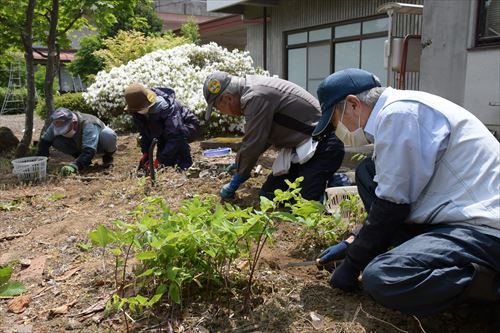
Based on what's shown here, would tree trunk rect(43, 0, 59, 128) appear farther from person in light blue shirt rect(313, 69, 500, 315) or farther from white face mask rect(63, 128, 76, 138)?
person in light blue shirt rect(313, 69, 500, 315)

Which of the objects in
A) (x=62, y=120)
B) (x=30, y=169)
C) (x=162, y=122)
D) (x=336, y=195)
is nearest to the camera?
(x=336, y=195)

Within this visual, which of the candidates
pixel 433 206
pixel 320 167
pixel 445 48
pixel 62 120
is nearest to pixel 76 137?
pixel 62 120

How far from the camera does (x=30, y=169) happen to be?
5344mm

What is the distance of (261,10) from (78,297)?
37.3ft

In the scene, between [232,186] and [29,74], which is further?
[29,74]

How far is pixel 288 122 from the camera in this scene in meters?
4.02

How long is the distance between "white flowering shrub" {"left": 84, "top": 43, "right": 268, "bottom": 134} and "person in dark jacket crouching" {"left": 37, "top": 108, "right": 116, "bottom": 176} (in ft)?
8.12

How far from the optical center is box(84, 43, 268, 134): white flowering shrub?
29.8 feet

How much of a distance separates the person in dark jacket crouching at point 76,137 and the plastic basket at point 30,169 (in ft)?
0.97

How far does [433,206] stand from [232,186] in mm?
2301

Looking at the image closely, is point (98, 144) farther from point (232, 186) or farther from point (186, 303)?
point (186, 303)

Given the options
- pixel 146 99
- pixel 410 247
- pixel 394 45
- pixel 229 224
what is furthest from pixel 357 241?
pixel 394 45

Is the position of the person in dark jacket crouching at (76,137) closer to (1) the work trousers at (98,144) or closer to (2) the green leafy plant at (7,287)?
(1) the work trousers at (98,144)

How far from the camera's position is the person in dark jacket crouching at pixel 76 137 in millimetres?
5805
